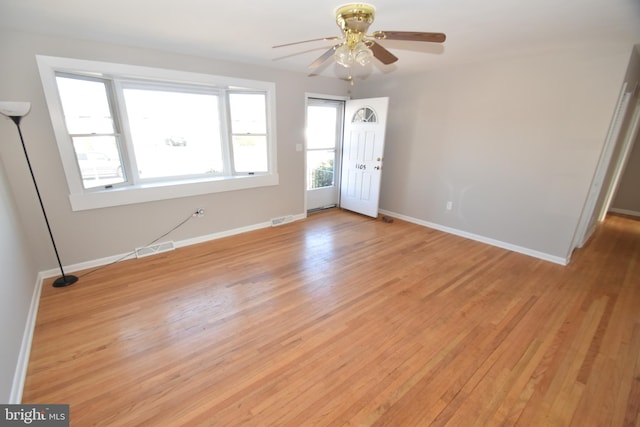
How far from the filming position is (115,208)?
→ 9.80 ft

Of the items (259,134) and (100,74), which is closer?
(100,74)

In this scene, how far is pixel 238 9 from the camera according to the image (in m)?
1.93

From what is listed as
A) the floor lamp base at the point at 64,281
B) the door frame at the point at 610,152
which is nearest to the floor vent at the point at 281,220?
the floor lamp base at the point at 64,281

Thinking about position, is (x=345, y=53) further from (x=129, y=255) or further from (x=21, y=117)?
(x=129, y=255)

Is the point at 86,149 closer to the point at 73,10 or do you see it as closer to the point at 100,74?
the point at 100,74

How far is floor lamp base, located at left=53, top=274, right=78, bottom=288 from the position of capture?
103 inches

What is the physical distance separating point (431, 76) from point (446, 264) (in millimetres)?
2710

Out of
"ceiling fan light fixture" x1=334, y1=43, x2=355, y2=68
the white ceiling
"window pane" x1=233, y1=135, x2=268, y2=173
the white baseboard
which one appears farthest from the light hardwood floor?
the white baseboard

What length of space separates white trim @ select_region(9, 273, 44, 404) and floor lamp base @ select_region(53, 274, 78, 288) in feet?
0.46

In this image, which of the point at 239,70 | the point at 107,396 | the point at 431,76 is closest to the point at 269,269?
the point at 107,396

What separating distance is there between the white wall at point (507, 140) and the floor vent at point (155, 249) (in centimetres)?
365

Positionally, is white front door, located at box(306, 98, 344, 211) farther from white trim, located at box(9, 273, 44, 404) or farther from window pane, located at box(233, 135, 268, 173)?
white trim, located at box(9, 273, 44, 404)

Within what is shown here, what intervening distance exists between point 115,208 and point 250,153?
5.88ft

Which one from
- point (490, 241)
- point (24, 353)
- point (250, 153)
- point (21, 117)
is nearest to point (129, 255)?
point (24, 353)
